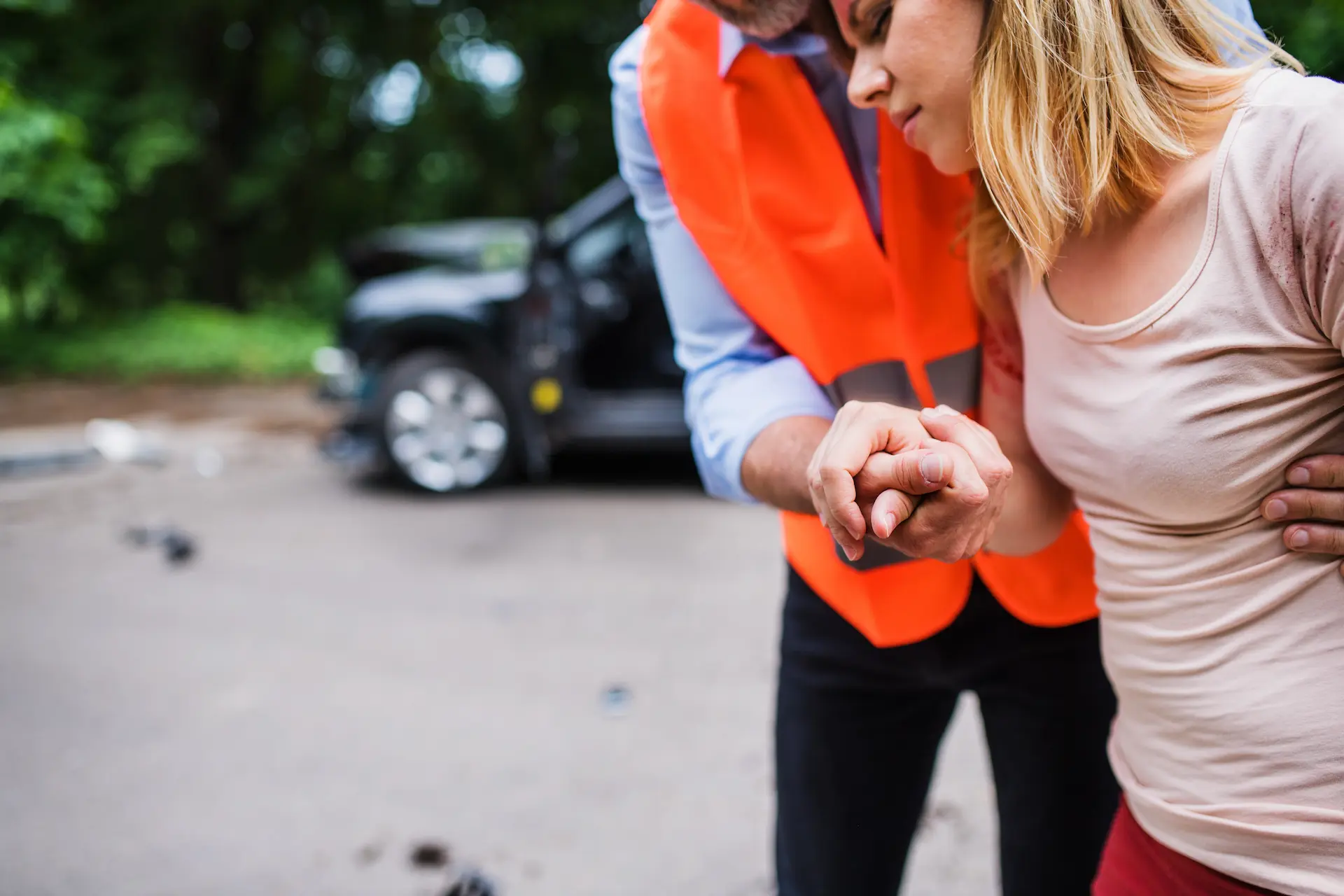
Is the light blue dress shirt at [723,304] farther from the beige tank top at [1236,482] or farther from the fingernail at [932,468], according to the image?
the fingernail at [932,468]

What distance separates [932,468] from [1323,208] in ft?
1.19

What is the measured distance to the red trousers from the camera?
1.08 m

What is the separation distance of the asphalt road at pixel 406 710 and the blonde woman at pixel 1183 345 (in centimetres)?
195

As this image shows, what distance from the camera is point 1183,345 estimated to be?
997 mm

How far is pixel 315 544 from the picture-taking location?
6199 millimetres

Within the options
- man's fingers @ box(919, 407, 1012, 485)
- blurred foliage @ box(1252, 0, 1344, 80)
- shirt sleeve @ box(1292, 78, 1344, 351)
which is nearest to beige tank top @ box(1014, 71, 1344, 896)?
shirt sleeve @ box(1292, 78, 1344, 351)

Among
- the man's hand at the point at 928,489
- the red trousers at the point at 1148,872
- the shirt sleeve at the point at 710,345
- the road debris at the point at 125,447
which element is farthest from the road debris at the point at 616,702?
the road debris at the point at 125,447

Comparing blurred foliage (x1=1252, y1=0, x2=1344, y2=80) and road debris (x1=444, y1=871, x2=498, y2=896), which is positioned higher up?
blurred foliage (x1=1252, y1=0, x2=1344, y2=80)

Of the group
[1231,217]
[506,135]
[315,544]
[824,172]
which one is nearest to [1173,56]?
[1231,217]

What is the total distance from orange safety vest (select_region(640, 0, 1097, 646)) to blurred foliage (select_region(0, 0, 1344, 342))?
14699 mm

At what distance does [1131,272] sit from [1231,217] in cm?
11

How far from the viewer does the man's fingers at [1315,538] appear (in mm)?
999

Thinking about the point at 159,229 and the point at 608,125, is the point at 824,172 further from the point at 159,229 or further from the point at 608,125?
the point at 159,229

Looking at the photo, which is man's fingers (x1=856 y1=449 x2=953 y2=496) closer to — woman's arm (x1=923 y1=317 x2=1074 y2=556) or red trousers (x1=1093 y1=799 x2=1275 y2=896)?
woman's arm (x1=923 y1=317 x2=1074 y2=556)
